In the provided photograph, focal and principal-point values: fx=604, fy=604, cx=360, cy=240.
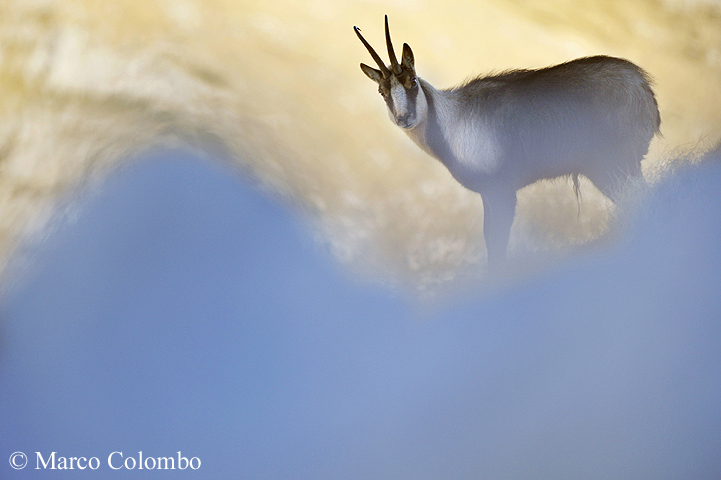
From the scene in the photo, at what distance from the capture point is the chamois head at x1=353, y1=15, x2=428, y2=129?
1868 millimetres

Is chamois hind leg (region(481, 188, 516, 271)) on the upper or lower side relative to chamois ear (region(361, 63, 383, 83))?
lower

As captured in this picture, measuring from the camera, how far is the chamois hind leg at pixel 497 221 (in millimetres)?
1995

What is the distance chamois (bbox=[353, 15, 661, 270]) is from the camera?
1.91 metres

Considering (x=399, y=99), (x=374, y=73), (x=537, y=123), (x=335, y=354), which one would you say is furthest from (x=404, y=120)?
(x=335, y=354)

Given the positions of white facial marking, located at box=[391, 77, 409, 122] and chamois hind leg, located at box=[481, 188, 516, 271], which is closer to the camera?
white facial marking, located at box=[391, 77, 409, 122]

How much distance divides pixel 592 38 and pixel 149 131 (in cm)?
160

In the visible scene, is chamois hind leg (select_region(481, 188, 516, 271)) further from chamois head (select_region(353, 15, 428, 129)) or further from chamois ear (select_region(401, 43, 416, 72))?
chamois ear (select_region(401, 43, 416, 72))

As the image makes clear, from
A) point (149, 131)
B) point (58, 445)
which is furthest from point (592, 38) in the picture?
point (58, 445)

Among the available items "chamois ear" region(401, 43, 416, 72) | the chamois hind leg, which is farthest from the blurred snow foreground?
"chamois ear" region(401, 43, 416, 72)

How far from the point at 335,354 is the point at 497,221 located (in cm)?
72

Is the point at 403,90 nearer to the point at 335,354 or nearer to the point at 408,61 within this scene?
the point at 408,61

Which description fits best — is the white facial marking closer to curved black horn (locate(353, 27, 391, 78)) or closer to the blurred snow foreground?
curved black horn (locate(353, 27, 391, 78))

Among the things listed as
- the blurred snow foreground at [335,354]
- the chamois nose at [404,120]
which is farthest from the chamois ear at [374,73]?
the blurred snow foreground at [335,354]

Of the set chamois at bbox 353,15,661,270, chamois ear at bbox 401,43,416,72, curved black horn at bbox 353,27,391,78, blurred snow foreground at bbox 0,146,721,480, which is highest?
curved black horn at bbox 353,27,391,78
